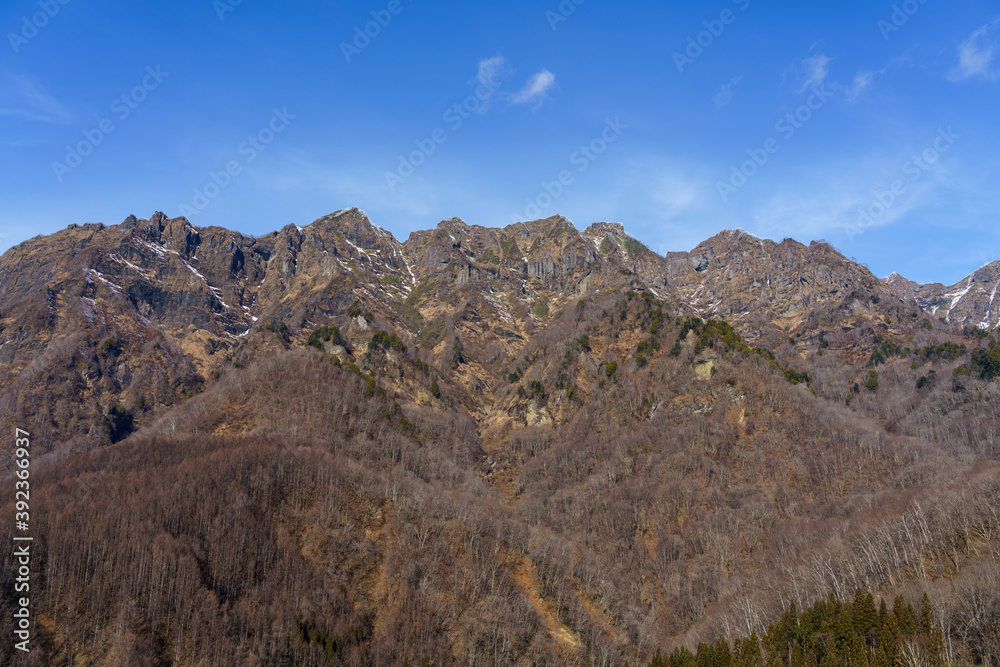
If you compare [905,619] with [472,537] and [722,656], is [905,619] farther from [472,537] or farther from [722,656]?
[472,537]

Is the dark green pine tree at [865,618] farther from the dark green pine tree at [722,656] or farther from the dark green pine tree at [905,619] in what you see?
the dark green pine tree at [722,656]

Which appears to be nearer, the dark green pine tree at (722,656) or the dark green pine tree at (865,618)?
the dark green pine tree at (865,618)

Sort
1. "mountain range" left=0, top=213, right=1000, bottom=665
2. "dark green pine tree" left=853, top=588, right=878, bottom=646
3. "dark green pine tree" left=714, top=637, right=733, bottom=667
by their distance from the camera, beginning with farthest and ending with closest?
1. "mountain range" left=0, top=213, right=1000, bottom=665
2. "dark green pine tree" left=714, top=637, right=733, bottom=667
3. "dark green pine tree" left=853, top=588, right=878, bottom=646

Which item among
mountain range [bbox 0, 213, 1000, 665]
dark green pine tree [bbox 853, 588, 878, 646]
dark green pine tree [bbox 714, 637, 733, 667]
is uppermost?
mountain range [bbox 0, 213, 1000, 665]

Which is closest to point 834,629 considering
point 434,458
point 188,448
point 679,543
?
point 679,543

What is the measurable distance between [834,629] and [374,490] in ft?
307

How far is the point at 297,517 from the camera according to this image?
428 ft

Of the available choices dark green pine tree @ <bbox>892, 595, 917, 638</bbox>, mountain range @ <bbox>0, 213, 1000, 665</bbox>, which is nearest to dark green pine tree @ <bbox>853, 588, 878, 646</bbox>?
dark green pine tree @ <bbox>892, 595, 917, 638</bbox>

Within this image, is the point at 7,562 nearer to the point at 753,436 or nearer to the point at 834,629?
the point at 834,629

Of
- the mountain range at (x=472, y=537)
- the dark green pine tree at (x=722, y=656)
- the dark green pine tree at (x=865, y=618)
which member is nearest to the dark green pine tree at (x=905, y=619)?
the dark green pine tree at (x=865, y=618)

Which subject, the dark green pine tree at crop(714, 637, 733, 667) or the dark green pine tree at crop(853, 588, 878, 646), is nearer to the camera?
the dark green pine tree at crop(853, 588, 878, 646)

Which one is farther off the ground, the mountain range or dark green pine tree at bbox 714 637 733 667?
the mountain range

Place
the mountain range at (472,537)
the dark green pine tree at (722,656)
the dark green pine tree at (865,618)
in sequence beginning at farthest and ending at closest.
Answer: the mountain range at (472,537)
the dark green pine tree at (722,656)
the dark green pine tree at (865,618)

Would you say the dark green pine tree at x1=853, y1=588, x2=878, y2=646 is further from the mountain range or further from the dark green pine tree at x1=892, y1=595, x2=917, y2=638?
the mountain range
